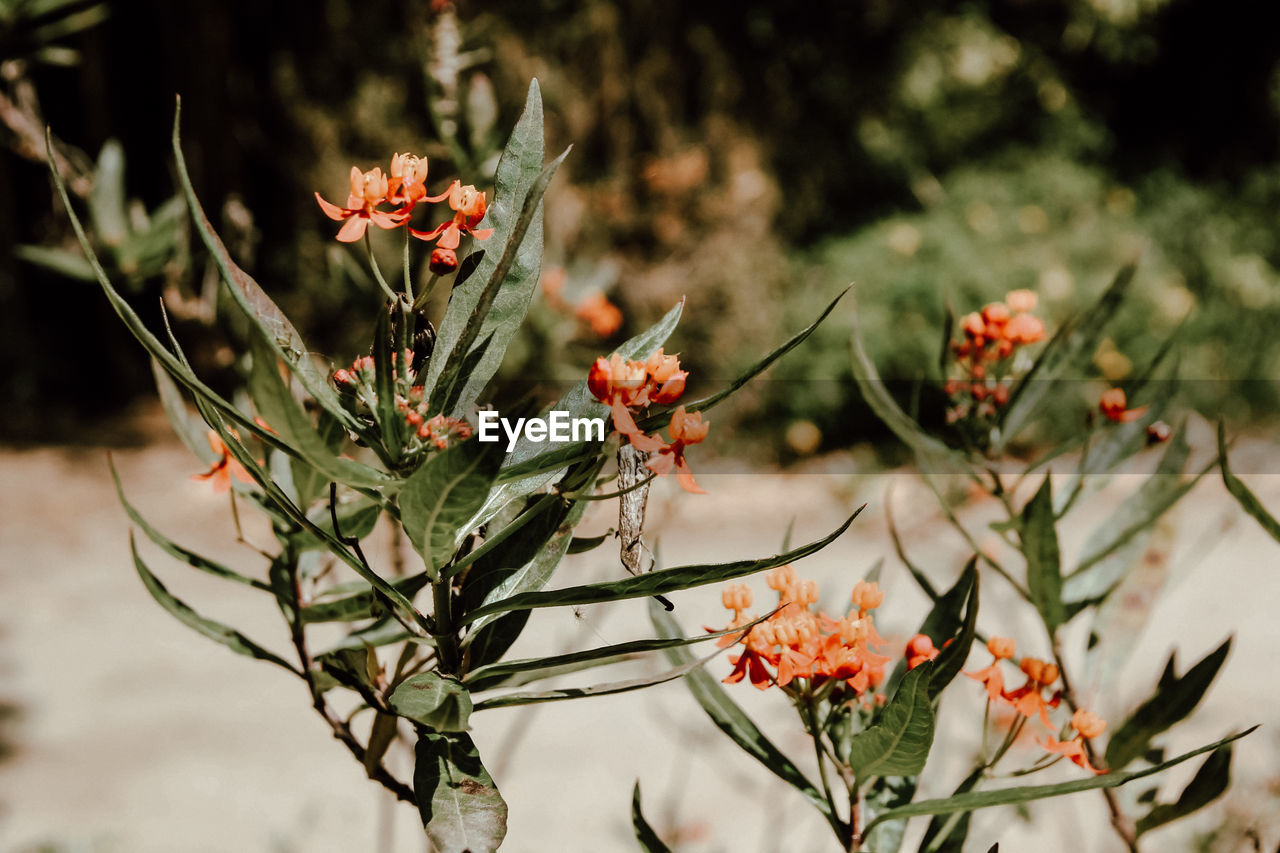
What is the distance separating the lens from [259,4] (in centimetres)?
679

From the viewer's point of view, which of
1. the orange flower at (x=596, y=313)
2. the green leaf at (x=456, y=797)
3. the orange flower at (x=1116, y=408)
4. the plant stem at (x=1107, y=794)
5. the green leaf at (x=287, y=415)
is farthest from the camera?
the orange flower at (x=596, y=313)

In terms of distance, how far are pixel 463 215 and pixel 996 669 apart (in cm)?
66

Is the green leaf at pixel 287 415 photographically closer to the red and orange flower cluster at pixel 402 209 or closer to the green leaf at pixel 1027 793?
the red and orange flower cluster at pixel 402 209

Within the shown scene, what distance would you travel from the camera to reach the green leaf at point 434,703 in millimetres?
689

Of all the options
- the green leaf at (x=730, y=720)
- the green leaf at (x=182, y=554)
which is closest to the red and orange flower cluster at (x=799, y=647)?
the green leaf at (x=730, y=720)

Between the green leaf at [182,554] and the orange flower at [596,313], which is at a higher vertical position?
the orange flower at [596,313]

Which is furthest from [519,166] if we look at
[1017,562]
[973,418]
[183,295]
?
[1017,562]

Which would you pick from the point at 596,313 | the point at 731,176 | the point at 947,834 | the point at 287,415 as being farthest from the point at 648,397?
the point at 731,176

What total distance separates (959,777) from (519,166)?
270 centimetres

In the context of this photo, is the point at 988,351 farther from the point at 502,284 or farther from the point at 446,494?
the point at 446,494

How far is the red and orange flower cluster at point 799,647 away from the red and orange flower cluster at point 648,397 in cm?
20

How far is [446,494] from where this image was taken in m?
0.62

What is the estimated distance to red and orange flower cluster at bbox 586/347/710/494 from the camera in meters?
0.66

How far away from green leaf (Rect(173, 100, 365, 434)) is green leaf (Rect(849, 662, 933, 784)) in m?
0.45
